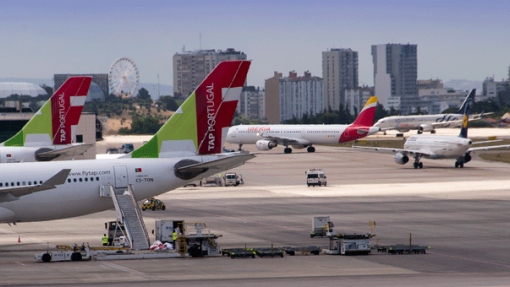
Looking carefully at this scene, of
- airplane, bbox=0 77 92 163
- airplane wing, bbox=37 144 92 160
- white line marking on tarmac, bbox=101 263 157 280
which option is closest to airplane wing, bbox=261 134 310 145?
airplane, bbox=0 77 92 163

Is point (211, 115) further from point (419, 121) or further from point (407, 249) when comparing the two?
point (419, 121)

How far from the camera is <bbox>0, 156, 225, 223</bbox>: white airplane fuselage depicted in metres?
37.7

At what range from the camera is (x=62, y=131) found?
54.7 metres

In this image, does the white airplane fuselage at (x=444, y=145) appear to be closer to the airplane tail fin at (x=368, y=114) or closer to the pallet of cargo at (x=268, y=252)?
the airplane tail fin at (x=368, y=114)

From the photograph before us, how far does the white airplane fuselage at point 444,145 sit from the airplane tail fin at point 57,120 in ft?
167

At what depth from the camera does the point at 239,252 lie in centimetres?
3634

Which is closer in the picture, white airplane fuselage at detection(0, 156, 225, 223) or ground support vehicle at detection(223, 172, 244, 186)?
white airplane fuselage at detection(0, 156, 225, 223)

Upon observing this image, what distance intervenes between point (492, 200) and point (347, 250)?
2849 centimetres

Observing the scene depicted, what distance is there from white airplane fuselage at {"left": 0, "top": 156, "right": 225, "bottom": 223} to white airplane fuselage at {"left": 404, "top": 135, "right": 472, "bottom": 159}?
57.1 m

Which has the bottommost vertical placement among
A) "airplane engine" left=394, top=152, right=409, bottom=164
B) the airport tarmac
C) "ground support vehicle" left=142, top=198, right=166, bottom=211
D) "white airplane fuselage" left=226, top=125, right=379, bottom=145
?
the airport tarmac

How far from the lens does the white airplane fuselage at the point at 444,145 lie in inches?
3511

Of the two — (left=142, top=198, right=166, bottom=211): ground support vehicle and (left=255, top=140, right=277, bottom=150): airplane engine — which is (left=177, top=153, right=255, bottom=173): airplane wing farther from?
(left=255, top=140, right=277, bottom=150): airplane engine

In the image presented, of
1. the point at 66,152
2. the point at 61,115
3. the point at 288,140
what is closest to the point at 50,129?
the point at 61,115

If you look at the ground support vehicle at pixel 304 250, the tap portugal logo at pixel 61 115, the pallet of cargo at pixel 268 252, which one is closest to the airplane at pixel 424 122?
the tap portugal logo at pixel 61 115
